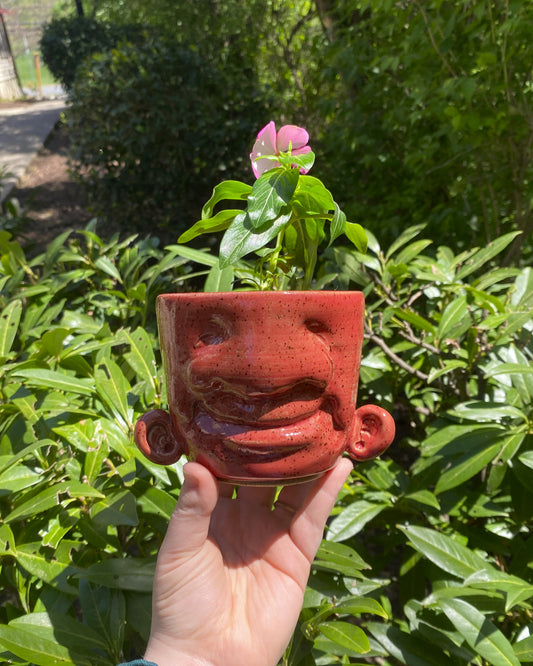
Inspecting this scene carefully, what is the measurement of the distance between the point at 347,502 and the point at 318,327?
1.08m

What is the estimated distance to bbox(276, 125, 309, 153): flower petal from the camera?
3.62 feet

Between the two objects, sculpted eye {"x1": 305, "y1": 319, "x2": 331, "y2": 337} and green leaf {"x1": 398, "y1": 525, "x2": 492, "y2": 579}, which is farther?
green leaf {"x1": 398, "y1": 525, "x2": 492, "y2": 579}

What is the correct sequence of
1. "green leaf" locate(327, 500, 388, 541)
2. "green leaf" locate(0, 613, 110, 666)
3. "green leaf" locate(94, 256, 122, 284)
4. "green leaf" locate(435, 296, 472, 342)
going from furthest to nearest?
1. "green leaf" locate(94, 256, 122, 284)
2. "green leaf" locate(435, 296, 472, 342)
3. "green leaf" locate(327, 500, 388, 541)
4. "green leaf" locate(0, 613, 110, 666)

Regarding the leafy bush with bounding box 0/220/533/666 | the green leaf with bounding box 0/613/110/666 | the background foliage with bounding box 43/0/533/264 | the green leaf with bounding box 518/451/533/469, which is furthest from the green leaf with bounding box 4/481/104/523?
the background foliage with bounding box 43/0/533/264

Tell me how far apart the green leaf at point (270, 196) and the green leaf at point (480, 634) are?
0.99m

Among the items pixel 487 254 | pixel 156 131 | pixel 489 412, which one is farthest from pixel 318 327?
pixel 156 131

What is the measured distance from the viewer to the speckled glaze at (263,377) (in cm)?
96

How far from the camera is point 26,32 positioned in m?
32.4

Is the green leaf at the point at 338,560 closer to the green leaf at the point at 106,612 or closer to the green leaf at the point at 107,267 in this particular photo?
the green leaf at the point at 106,612

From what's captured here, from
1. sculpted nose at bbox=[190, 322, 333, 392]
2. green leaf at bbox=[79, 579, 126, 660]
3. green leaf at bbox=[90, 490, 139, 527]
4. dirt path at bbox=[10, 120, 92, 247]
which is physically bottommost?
dirt path at bbox=[10, 120, 92, 247]

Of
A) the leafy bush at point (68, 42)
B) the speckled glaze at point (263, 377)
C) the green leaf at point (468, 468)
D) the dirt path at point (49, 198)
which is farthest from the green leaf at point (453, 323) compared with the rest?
the leafy bush at point (68, 42)

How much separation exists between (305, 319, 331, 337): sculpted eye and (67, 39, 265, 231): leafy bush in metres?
4.01

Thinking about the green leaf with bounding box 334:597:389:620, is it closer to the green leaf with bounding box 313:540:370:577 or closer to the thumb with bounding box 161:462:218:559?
the green leaf with bounding box 313:540:370:577

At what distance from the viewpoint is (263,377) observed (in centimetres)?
96
